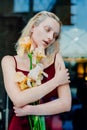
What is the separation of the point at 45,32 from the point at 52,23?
0.07 metres

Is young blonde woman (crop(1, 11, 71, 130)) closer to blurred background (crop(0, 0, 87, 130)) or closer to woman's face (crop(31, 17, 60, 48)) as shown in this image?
woman's face (crop(31, 17, 60, 48))

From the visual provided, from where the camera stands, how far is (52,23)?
2.69 metres

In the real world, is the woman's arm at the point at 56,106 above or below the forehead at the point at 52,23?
below

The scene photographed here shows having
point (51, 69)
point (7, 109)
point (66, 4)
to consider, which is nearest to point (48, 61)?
point (51, 69)

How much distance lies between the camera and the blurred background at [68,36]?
4.36 meters

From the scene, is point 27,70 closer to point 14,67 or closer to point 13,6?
point 14,67

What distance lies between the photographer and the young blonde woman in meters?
2.59

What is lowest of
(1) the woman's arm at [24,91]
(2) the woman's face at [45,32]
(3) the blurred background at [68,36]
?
(3) the blurred background at [68,36]

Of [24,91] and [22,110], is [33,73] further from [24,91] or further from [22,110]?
[22,110]

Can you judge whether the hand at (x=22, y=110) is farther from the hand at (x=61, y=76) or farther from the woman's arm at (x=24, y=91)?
the hand at (x=61, y=76)

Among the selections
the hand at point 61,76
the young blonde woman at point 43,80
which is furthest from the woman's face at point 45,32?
the hand at point 61,76

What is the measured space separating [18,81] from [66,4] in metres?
2.10

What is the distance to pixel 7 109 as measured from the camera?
166 inches

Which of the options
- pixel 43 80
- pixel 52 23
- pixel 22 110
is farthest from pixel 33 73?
pixel 52 23
